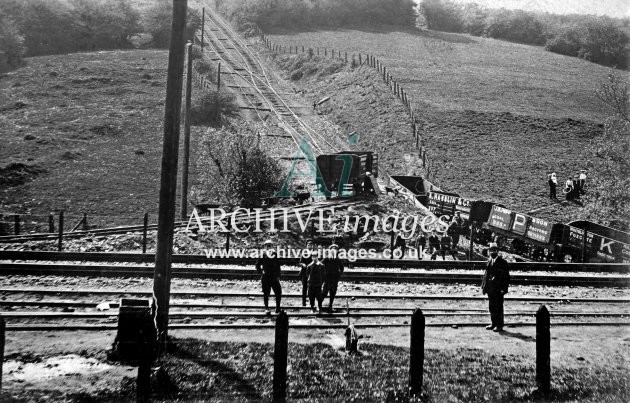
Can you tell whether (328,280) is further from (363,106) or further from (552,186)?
(363,106)

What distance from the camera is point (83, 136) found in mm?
49062

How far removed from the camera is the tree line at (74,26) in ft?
198

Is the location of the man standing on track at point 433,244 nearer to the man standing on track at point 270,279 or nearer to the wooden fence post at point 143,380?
the man standing on track at point 270,279

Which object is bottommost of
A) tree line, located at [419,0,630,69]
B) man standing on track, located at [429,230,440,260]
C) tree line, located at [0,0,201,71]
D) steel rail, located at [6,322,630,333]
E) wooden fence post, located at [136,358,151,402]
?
steel rail, located at [6,322,630,333]

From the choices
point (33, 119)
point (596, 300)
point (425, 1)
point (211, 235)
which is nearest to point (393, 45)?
point (425, 1)

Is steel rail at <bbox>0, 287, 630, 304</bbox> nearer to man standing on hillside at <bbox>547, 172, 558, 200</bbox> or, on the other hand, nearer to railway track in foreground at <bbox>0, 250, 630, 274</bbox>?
railway track in foreground at <bbox>0, 250, 630, 274</bbox>

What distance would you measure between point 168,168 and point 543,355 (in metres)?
6.57

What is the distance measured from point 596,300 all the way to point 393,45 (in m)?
75.1

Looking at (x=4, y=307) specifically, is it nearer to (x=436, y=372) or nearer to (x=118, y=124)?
(x=436, y=372)

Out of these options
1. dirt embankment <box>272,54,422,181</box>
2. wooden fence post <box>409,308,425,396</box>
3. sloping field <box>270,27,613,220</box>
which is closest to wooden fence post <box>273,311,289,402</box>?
wooden fence post <box>409,308,425,396</box>

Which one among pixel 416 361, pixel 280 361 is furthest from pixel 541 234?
pixel 280 361

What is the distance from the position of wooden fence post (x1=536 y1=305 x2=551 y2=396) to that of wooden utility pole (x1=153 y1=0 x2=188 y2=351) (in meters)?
5.91

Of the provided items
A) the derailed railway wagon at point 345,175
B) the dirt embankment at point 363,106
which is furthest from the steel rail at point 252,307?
the dirt embankment at point 363,106

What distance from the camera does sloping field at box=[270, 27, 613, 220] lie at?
150ft
